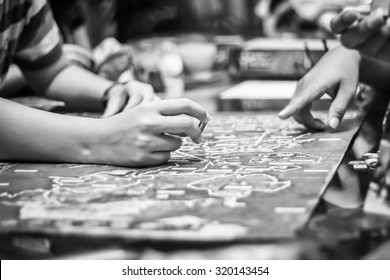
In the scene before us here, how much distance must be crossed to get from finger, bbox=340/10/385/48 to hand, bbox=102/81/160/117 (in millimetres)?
587

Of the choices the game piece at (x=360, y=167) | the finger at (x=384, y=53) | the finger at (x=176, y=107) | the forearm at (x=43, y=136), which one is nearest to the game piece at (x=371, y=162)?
the game piece at (x=360, y=167)

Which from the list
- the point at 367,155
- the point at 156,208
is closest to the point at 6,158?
the point at 156,208

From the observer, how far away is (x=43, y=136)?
99 cm

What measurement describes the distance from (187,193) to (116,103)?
0.61 metres

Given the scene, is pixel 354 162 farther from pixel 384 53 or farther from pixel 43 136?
pixel 43 136

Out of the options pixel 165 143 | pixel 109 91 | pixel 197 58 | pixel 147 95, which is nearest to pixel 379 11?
pixel 165 143

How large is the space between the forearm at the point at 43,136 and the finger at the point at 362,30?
1.29 ft

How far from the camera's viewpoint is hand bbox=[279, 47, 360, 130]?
3.95ft

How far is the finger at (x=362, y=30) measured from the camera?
77 centimetres

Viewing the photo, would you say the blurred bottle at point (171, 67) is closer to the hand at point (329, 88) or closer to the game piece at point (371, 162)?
the hand at point (329, 88)

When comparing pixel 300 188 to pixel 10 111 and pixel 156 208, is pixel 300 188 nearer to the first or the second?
pixel 156 208

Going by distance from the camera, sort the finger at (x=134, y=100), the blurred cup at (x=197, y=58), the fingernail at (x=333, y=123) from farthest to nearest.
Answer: the blurred cup at (x=197, y=58) → the finger at (x=134, y=100) → the fingernail at (x=333, y=123)
